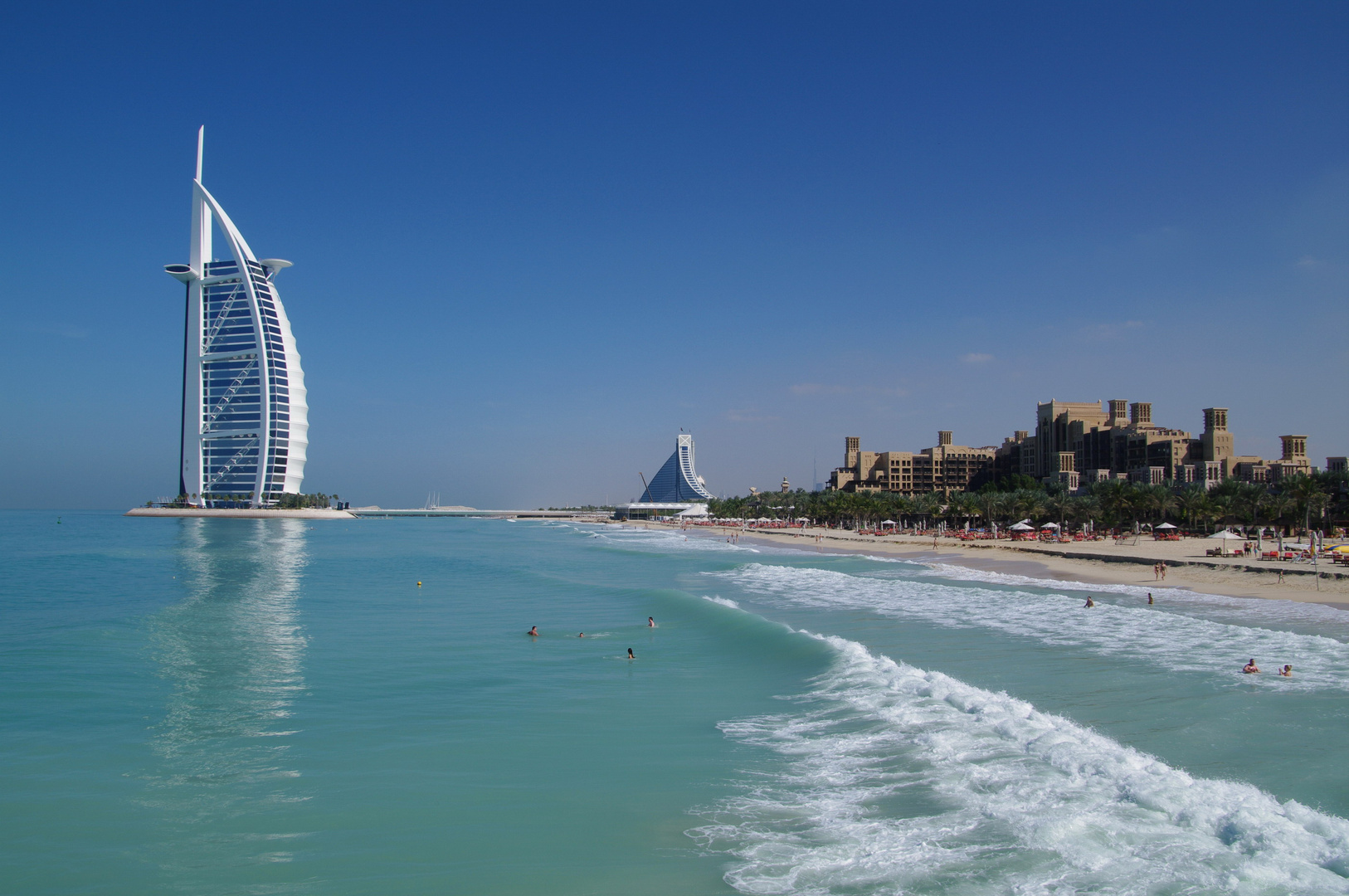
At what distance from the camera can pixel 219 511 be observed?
11919 centimetres

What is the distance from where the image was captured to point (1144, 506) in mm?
62094

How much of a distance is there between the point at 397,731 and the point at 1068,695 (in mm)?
11045

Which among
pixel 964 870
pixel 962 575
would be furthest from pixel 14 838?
pixel 962 575

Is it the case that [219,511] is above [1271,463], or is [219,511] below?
below

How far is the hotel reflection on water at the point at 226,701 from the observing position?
30.8 feet

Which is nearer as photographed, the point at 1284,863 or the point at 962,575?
the point at 1284,863

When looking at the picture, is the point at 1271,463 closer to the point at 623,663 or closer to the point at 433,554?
the point at 433,554

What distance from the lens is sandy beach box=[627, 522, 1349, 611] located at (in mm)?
28953

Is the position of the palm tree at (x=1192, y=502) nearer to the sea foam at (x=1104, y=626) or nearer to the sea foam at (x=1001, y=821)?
the sea foam at (x=1104, y=626)

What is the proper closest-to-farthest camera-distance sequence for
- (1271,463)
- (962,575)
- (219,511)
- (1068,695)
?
(1068,695) → (962,575) → (1271,463) → (219,511)

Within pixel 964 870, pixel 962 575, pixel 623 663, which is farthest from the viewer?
pixel 962 575

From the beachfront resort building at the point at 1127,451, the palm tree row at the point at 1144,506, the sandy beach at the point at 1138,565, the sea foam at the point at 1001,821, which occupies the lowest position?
the sandy beach at the point at 1138,565

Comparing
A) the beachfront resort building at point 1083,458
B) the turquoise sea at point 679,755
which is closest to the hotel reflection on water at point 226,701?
the turquoise sea at point 679,755

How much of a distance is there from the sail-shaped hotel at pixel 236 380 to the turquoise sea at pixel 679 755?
10428cm
